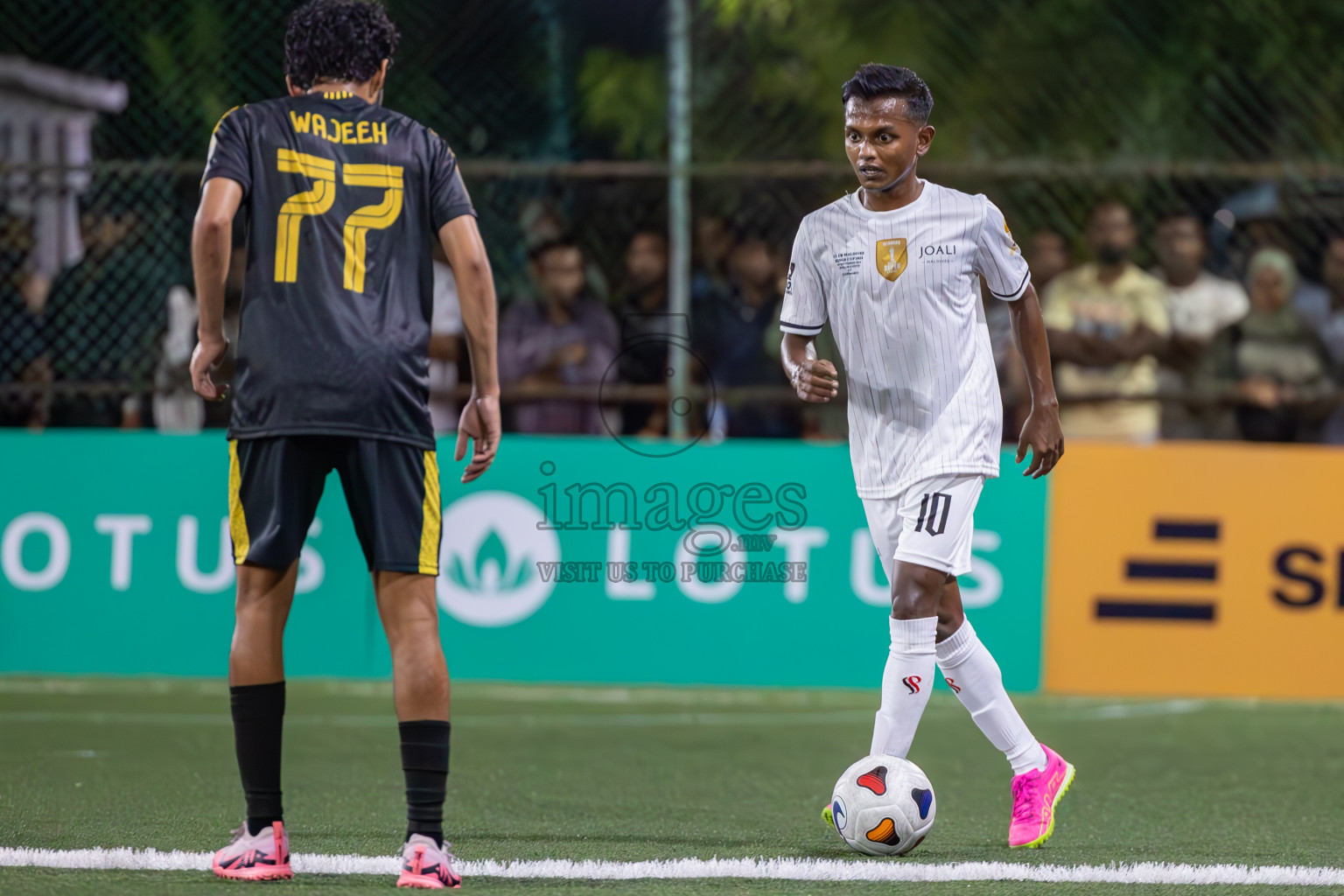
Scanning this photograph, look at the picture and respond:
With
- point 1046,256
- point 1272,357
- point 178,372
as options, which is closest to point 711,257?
point 1046,256

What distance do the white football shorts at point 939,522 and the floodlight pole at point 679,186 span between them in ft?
14.4

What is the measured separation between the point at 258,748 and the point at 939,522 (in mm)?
1926

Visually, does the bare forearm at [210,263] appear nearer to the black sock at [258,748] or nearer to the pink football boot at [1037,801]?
the black sock at [258,748]

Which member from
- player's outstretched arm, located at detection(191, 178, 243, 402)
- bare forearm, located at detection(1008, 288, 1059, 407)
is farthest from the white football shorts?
player's outstretched arm, located at detection(191, 178, 243, 402)

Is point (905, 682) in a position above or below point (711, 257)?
below

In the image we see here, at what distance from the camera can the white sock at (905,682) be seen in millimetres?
4906

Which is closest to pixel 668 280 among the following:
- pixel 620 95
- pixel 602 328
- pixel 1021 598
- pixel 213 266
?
pixel 602 328

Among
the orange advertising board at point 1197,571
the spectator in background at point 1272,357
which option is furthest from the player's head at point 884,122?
the spectator in background at point 1272,357

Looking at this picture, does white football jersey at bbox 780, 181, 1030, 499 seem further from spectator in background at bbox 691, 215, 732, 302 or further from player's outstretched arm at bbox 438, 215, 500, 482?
spectator in background at bbox 691, 215, 732, 302

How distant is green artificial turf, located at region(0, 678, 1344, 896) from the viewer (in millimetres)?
4832

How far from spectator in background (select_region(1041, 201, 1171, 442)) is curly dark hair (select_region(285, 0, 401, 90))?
5.71 metres

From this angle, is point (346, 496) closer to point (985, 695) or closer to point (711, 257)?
point (985, 695)

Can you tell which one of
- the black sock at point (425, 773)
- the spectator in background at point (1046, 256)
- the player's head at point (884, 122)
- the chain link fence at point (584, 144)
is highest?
the chain link fence at point (584, 144)

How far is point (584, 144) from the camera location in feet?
31.5
